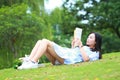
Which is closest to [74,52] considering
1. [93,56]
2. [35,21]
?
[93,56]

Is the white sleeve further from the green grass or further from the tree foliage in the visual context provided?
the tree foliage

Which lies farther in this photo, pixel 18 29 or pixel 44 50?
pixel 18 29

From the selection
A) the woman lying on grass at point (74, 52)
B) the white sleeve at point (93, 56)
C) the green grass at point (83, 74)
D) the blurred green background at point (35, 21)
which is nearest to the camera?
the green grass at point (83, 74)

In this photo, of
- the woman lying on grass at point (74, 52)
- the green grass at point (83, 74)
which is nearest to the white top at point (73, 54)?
the woman lying on grass at point (74, 52)

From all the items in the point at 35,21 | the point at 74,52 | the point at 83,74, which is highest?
the point at 35,21

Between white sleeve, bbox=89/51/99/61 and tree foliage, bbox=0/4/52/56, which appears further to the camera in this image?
tree foliage, bbox=0/4/52/56

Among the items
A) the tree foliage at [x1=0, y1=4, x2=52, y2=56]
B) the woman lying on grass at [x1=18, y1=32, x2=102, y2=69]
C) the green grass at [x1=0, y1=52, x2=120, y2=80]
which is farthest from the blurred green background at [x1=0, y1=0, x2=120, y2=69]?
the green grass at [x1=0, y1=52, x2=120, y2=80]

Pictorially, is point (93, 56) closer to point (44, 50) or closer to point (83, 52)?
point (83, 52)

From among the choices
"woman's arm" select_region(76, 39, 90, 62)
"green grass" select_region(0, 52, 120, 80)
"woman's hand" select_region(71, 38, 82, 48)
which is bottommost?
"green grass" select_region(0, 52, 120, 80)

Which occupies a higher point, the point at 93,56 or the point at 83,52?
the point at 83,52

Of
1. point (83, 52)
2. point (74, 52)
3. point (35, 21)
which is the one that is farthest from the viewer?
point (35, 21)

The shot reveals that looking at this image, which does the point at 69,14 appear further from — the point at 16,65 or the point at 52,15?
the point at 16,65

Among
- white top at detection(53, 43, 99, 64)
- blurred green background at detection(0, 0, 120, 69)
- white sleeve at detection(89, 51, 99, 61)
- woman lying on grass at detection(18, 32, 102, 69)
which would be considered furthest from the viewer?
blurred green background at detection(0, 0, 120, 69)

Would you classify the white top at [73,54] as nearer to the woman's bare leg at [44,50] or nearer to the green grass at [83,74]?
the woman's bare leg at [44,50]
